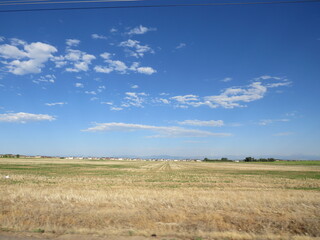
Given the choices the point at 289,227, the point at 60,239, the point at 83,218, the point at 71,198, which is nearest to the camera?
the point at 60,239

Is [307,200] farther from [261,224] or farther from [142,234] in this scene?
[142,234]

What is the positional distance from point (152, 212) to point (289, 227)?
7.39m

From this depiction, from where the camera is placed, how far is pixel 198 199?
57.6 feet

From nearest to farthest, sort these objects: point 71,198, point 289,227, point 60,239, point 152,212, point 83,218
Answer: point 60,239 → point 289,227 → point 83,218 → point 152,212 → point 71,198

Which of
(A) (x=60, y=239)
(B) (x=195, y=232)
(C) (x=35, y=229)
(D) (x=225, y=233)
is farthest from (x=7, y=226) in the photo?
(D) (x=225, y=233)

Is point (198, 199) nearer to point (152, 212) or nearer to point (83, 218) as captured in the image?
point (152, 212)

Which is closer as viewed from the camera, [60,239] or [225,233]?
[60,239]

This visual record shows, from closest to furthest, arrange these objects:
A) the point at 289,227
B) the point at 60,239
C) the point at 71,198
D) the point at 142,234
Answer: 1. the point at 60,239
2. the point at 142,234
3. the point at 289,227
4. the point at 71,198

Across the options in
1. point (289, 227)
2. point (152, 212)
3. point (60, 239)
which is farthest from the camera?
point (152, 212)

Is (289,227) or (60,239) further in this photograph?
(289,227)

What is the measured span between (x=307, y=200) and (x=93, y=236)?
16.1 metres

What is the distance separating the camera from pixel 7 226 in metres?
11.0

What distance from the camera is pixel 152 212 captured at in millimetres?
13875

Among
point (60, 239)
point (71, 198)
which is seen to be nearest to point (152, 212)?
point (60, 239)
